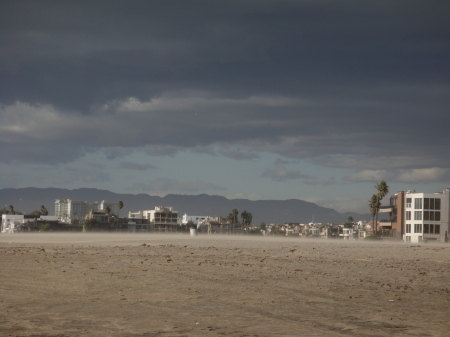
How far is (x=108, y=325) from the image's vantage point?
1552cm

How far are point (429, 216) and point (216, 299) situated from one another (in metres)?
132

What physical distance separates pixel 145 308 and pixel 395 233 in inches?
5627

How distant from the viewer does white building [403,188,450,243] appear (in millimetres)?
143000

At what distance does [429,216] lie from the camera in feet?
475

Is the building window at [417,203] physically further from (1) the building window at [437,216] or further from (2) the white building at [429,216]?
(1) the building window at [437,216]

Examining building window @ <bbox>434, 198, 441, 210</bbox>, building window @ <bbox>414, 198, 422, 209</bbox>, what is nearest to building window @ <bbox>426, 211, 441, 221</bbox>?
building window @ <bbox>434, 198, 441, 210</bbox>

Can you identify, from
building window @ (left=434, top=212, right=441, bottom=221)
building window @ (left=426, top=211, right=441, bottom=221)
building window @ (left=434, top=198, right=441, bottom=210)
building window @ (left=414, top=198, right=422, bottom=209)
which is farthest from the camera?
building window @ (left=414, top=198, right=422, bottom=209)

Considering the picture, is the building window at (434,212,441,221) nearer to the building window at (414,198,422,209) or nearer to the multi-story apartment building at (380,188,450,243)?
the multi-story apartment building at (380,188,450,243)

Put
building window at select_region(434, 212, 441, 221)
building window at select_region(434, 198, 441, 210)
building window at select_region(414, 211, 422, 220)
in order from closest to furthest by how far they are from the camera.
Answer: building window at select_region(434, 212, 441, 221)
building window at select_region(434, 198, 441, 210)
building window at select_region(414, 211, 422, 220)

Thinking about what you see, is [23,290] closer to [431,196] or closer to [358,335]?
[358,335]

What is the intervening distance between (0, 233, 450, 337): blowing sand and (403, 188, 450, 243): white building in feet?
377

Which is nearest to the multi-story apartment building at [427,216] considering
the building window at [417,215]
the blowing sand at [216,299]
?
the building window at [417,215]

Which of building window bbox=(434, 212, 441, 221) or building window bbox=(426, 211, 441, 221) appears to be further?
building window bbox=(434, 212, 441, 221)

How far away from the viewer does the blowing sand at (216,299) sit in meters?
15.5
